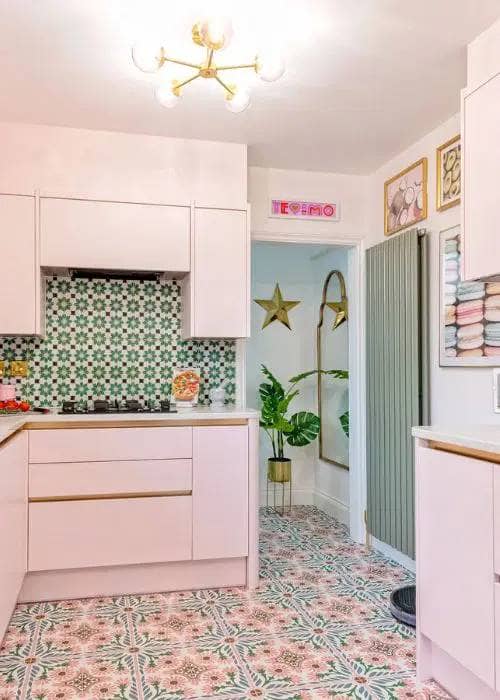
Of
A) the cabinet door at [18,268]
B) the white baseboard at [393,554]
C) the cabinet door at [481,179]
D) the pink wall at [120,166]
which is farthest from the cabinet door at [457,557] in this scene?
the cabinet door at [18,268]

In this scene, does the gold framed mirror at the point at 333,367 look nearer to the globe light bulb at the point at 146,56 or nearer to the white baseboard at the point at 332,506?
the white baseboard at the point at 332,506

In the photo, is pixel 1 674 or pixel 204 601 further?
pixel 204 601

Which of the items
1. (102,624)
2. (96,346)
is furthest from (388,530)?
(96,346)

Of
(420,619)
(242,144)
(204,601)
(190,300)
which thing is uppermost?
(242,144)

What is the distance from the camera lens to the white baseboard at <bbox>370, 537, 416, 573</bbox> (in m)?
3.56

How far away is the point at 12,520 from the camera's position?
2.66 meters

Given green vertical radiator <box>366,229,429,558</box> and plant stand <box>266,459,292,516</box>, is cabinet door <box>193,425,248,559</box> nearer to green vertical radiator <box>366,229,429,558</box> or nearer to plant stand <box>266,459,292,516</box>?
green vertical radiator <box>366,229,429,558</box>

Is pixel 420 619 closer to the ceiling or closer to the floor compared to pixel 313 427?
closer to the floor

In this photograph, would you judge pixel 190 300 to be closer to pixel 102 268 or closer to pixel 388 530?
pixel 102 268

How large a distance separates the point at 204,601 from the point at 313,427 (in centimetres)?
221

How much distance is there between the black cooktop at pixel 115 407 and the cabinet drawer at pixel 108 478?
0.33 metres

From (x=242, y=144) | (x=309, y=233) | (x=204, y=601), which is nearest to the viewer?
(x=204, y=601)

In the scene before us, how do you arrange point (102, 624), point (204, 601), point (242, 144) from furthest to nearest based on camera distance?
point (242, 144)
point (204, 601)
point (102, 624)

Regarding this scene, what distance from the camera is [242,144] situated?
3.68m
